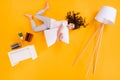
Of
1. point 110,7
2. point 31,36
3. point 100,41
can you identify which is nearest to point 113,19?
point 110,7

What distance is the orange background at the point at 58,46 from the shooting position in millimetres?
1603

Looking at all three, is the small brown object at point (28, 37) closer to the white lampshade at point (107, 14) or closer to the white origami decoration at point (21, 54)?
the white origami decoration at point (21, 54)

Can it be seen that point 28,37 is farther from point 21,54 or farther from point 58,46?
point 58,46

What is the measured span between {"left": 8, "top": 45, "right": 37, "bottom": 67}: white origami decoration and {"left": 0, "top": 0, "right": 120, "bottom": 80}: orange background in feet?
0.10

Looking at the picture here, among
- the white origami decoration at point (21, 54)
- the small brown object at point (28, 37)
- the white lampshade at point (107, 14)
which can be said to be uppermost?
the white lampshade at point (107, 14)

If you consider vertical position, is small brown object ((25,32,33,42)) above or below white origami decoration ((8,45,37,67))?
above

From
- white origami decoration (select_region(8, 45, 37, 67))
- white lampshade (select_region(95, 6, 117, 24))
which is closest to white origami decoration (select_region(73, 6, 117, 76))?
white lampshade (select_region(95, 6, 117, 24))

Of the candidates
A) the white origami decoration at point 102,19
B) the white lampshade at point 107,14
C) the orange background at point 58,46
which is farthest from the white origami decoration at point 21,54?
the white lampshade at point 107,14

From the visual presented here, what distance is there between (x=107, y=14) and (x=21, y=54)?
2.37 ft

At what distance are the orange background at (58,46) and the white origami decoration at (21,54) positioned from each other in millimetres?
31

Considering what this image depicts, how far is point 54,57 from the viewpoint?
5.56ft

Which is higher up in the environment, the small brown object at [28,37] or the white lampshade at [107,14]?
the white lampshade at [107,14]

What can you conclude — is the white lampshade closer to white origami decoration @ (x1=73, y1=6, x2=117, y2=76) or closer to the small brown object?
white origami decoration @ (x1=73, y1=6, x2=117, y2=76)

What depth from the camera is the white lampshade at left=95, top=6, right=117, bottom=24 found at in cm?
162
